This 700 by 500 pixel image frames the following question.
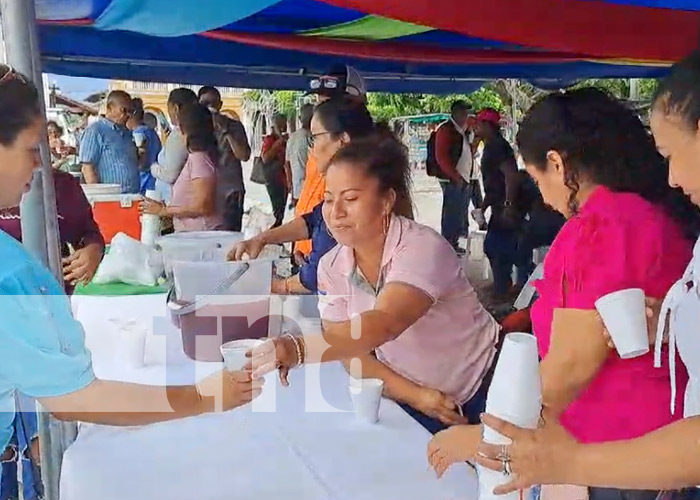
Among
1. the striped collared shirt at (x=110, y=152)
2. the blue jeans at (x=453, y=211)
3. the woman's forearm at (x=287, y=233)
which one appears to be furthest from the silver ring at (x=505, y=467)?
the blue jeans at (x=453, y=211)

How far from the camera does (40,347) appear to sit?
1.01m

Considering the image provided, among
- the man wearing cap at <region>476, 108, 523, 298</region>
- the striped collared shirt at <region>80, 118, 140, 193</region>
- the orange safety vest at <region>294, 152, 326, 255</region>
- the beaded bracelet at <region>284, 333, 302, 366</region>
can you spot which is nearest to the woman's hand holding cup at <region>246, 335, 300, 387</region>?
the beaded bracelet at <region>284, 333, 302, 366</region>

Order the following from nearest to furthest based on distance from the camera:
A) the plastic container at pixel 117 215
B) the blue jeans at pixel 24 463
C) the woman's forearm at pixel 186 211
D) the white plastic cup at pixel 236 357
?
the white plastic cup at pixel 236 357 < the blue jeans at pixel 24 463 < the woman's forearm at pixel 186 211 < the plastic container at pixel 117 215

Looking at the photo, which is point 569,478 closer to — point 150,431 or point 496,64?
point 150,431

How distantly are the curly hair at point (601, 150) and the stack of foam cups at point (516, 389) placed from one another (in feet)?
1.83

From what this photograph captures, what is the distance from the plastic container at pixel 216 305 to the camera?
167 cm

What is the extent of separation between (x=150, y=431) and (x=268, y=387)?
1.03 ft

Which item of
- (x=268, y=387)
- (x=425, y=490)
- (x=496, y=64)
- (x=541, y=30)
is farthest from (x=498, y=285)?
(x=425, y=490)

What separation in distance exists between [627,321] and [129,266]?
186cm

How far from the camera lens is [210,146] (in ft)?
11.6

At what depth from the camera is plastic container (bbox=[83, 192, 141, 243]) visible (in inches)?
147

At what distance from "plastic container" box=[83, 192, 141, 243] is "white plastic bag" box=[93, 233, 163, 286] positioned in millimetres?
1195

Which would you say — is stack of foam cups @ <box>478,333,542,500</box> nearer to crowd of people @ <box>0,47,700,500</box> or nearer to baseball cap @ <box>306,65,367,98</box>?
crowd of people @ <box>0,47,700,500</box>

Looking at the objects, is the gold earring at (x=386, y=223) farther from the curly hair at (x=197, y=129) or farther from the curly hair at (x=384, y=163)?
the curly hair at (x=197, y=129)
